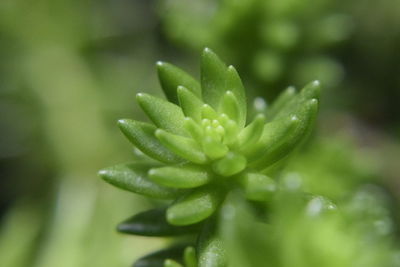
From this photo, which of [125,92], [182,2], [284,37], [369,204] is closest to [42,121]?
[125,92]

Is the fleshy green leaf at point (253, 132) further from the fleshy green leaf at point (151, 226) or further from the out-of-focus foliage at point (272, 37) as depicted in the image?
the out-of-focus foliage at point (272, 37)

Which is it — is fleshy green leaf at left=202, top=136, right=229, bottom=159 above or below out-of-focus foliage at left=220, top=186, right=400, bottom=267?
above

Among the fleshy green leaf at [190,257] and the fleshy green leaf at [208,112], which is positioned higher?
the fleshy green leaf at [208,112]

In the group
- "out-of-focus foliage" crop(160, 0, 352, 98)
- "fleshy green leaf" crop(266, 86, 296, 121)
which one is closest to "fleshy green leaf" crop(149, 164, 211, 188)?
"fleshy green leaf" crop(266, 86, 296, 121)

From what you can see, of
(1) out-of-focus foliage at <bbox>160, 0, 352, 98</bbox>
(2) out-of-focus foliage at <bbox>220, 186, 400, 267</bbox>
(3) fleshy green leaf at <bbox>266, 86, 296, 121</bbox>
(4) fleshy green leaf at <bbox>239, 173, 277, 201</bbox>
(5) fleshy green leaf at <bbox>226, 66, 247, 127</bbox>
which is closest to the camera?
(2) out-of-focus foliage at <bbox>220, 186, 400, 267</bbox>

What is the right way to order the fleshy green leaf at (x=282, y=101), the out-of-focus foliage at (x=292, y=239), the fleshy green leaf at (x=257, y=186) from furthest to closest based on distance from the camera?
the fleshy green leaf at (x=282, y=101), the fleshy green leaf at (x=257, y=186), the out-of-focus foliage at (x=292, y=239)

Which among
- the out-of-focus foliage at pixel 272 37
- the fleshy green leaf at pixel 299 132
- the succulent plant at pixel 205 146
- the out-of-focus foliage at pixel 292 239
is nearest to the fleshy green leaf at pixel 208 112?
the succulent plant at pixel 205 146

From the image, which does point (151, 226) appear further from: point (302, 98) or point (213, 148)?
point (302, 98)

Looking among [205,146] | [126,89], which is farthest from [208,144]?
[126,89]

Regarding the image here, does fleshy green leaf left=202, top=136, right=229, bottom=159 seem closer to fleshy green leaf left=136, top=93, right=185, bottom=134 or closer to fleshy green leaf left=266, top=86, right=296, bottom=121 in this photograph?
fleshy green leaf left=136, top=93, right=185, bottom=134
